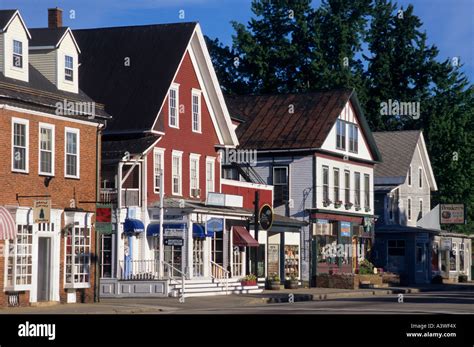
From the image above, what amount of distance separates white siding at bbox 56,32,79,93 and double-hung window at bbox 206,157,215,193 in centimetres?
1288

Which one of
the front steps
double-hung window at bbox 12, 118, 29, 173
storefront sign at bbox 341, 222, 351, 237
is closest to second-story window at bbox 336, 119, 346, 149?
storefront sign at bbox 341, 222, 351, 237

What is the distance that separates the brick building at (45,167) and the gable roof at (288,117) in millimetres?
21830

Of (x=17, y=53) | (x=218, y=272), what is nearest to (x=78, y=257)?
(x=17, y=53)

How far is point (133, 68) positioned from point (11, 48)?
13.6 metres

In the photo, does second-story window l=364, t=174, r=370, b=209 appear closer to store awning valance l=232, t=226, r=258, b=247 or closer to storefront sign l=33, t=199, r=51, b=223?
store awning valance l=232, t=226, r=258, b=247

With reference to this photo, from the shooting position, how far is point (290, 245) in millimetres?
65438

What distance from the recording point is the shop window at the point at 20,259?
40.3 metres

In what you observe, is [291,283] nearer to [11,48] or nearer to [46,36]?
[46,36]

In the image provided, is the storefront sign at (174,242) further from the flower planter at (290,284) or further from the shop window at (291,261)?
the shop window at (291,261)

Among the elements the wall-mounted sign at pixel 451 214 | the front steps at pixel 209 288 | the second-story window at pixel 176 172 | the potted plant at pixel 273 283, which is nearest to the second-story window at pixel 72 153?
the front steps at pixel 209 288

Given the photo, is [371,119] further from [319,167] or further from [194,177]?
[194,177]

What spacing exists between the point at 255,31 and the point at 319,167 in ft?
105

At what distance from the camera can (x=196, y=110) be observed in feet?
186
